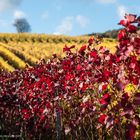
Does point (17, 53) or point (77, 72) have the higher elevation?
point (77, 72)

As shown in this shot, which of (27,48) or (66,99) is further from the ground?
(66,99)

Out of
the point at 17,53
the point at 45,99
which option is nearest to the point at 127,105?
the point at 45,99

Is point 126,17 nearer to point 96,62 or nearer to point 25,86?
point 96,62

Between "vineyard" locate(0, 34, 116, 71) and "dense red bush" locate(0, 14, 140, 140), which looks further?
"vineyard" locate(0, 34, 116, 71)

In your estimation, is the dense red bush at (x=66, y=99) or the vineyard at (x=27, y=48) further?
the vineyard at (x=27, y=48)

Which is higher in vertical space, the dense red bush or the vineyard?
the dense red bush

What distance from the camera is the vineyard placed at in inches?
1455

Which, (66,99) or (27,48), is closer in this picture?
(66,99)

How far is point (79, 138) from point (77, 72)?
1338 millimetres

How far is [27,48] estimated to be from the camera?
48.6 m

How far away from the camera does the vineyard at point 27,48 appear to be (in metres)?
37.0

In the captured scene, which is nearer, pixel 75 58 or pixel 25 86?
pixel 75 58

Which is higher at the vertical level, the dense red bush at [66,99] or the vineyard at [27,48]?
the dense red bush at [66,99]

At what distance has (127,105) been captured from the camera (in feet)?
14.7
